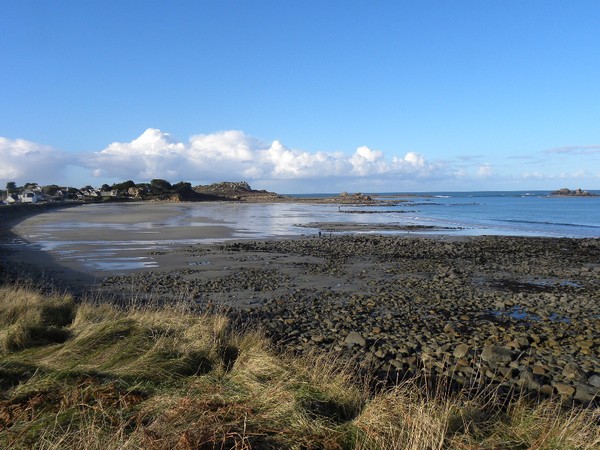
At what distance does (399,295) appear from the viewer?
1303 centimetres

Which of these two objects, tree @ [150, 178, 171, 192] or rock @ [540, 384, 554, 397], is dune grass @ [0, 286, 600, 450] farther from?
tree @ [150, 178, 171, 192]

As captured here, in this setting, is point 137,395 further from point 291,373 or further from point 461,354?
point 461,354

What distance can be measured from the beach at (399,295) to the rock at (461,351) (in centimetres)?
2

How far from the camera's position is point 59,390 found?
4.82 m

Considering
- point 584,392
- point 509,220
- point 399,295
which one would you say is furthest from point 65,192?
point 584,392

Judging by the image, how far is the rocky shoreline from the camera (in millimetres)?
7676

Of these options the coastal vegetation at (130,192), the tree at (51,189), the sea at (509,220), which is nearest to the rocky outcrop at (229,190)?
the coastal vegetation at (130,192)

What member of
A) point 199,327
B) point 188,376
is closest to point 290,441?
point 188,376

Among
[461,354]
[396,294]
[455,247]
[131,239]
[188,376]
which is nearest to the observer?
[188,376]

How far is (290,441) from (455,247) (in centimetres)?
2278

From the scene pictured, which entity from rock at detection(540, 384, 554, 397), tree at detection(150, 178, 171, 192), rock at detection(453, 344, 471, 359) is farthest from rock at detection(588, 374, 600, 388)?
tree at detection(150, 178, 171, 192)

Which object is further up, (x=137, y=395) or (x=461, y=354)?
(x=137, y=395)

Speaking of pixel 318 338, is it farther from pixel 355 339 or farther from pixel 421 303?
pixel 421 303

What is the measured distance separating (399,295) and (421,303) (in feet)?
2.96
